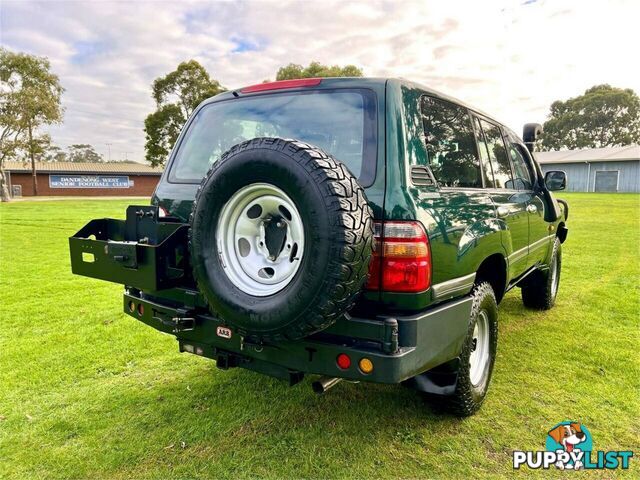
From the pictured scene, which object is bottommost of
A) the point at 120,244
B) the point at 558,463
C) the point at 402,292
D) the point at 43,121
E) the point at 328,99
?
the point at 558,463

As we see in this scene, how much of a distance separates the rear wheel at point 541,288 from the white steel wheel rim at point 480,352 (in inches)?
93.8

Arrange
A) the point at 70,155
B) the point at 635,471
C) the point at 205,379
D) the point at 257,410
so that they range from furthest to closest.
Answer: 1. the point at 70,155
2. the point at 205,379
3. the point at 257,410
4. the point at 635,471

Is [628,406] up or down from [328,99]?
down

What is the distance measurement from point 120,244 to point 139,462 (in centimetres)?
121

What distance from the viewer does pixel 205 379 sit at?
3490 millimetres

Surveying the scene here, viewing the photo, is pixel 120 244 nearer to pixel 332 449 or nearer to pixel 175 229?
pixel 175 229

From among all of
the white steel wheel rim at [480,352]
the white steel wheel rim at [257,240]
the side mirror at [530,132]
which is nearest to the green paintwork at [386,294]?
the white steel wheel rim at [257,240]

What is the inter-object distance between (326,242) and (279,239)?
1.30 ft

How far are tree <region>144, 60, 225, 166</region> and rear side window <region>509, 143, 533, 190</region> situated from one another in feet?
115

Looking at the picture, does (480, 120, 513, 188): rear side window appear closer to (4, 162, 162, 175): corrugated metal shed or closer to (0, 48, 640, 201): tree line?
(0, 48, 640, 201): tree line

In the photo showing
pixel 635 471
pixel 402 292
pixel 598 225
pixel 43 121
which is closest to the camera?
pixel 402 292

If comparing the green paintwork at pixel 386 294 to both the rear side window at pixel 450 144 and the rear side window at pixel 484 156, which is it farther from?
the rear side window at pixel 484 156

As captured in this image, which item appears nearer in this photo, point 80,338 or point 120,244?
point 120,244

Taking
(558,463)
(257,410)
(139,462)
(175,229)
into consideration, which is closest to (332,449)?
(257,410)
